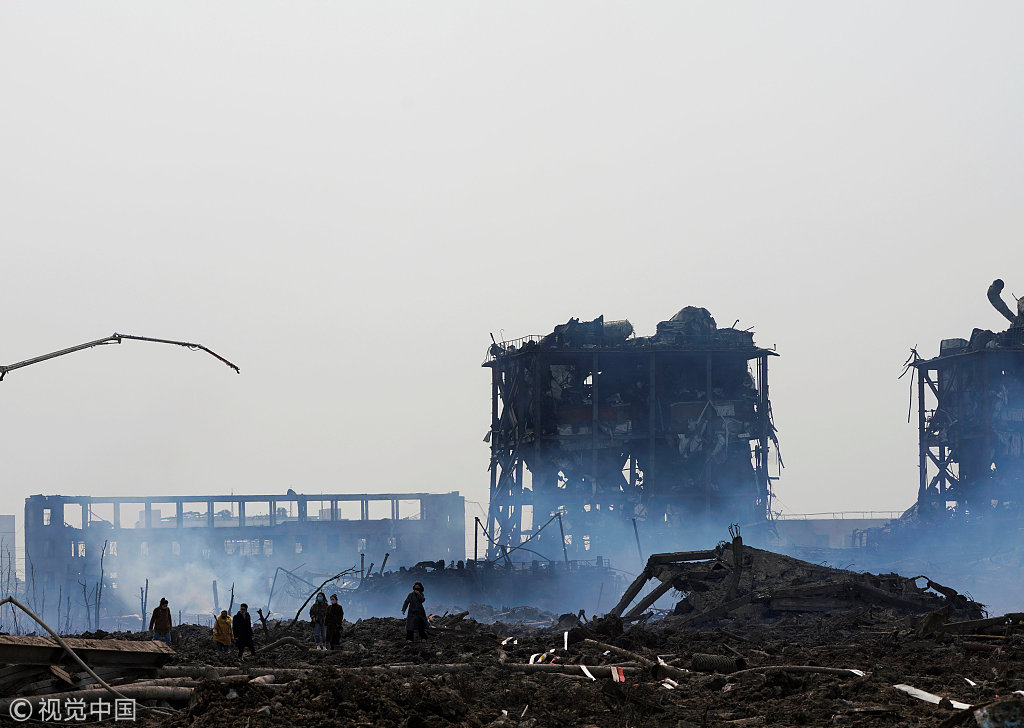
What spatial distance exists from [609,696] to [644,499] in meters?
46.1

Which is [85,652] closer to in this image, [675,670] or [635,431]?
[675,670]

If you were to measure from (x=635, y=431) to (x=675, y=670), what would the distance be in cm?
4413

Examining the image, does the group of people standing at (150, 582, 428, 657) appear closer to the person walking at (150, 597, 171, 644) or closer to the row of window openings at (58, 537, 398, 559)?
the person walking at (150, 597, 171, 644)

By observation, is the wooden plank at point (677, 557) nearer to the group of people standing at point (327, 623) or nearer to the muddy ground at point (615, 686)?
the muddy ground at point (615, 686)

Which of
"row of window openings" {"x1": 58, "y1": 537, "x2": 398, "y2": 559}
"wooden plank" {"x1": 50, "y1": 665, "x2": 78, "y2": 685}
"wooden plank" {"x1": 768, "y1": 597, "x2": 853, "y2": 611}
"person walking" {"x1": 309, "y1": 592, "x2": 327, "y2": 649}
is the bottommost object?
"row of window openings" {"x1": 58, "y1": 537, "x2": 398, "y2": 559}

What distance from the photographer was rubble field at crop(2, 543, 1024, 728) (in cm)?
1217

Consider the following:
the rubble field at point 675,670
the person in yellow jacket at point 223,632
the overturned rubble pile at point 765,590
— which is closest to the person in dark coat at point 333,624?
the rubble field at point 675,670

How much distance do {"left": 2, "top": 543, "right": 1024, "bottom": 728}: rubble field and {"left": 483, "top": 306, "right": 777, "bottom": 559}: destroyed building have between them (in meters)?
32.3

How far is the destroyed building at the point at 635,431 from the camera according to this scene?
59.6 m

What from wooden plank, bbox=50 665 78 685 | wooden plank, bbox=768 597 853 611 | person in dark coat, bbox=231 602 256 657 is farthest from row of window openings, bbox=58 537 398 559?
wooden plank, bbox=50 665 78 685

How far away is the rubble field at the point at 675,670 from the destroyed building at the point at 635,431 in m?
32.3

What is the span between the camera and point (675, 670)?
16.5 meters

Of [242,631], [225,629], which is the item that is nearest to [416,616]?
[242,631]

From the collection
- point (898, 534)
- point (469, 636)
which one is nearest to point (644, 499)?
point (898, 534)
